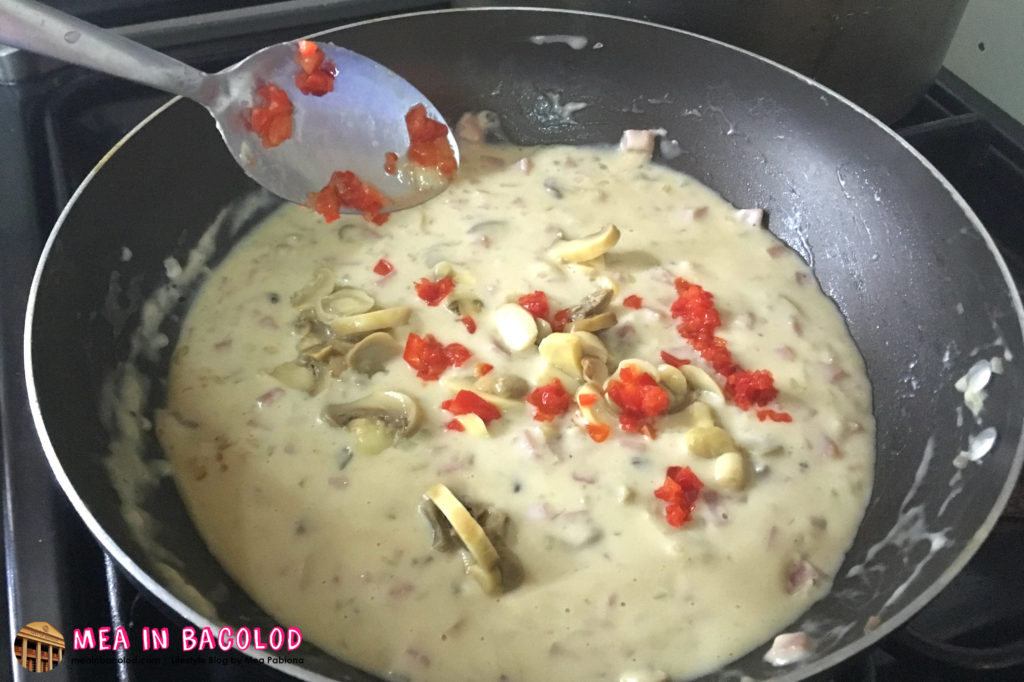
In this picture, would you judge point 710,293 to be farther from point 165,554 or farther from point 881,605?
point 165,554

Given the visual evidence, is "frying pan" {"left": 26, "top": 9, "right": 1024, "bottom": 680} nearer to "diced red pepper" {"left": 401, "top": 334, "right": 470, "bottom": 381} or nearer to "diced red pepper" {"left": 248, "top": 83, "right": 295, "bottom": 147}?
"diced red pepper" {"left": 248, "top": 83, "right": 295, "bottom": 147}

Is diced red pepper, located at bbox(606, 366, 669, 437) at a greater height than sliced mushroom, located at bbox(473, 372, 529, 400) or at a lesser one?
greater

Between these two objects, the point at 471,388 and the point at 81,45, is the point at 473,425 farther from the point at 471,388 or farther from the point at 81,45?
the point at 81,45

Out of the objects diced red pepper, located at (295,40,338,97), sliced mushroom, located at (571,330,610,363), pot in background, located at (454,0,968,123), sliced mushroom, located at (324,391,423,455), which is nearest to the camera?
sliced mushroom, located at (324,391,423,455)

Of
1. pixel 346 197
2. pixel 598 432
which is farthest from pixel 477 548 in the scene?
pixel 346 197

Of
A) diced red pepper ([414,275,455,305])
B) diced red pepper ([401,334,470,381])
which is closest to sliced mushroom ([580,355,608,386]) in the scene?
diced red pepper ([401,334,470,381])

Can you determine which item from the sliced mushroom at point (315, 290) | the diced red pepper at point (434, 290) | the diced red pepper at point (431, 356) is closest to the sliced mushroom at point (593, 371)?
the diced red pepper at point (431, 356)
